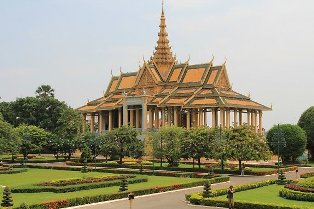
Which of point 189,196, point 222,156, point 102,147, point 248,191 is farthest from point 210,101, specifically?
point 189,196

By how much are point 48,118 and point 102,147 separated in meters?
40.0

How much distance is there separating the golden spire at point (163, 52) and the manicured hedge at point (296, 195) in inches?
1915

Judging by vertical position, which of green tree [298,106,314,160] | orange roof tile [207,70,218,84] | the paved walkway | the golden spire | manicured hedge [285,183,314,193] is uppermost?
the golden spire

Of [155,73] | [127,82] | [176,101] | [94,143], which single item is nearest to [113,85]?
[127,82]

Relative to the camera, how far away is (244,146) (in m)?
40.4

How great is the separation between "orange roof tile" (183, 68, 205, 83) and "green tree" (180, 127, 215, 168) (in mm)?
23847

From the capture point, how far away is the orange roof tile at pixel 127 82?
251 feet

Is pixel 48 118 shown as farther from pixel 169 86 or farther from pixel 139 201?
pixel 139 201

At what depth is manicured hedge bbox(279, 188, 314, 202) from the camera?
23.5 metres

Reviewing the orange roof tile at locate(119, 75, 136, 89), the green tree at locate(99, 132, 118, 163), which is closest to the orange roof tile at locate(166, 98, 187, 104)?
the orange roof tile at locate(119, 75, 136, 89)

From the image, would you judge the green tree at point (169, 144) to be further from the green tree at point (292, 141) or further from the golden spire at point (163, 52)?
the golden spire at point (163, 52)

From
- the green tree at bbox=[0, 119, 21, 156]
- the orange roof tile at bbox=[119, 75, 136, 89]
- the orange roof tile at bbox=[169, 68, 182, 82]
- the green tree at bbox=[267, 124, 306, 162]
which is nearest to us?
the green tree at bbox=[0, 119, 21, 156]

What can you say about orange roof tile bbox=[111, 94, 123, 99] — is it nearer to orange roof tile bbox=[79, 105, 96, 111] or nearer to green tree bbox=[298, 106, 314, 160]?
orange roof tile bbox=[79, 105, 96, 111]

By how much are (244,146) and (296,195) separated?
16.3 m
